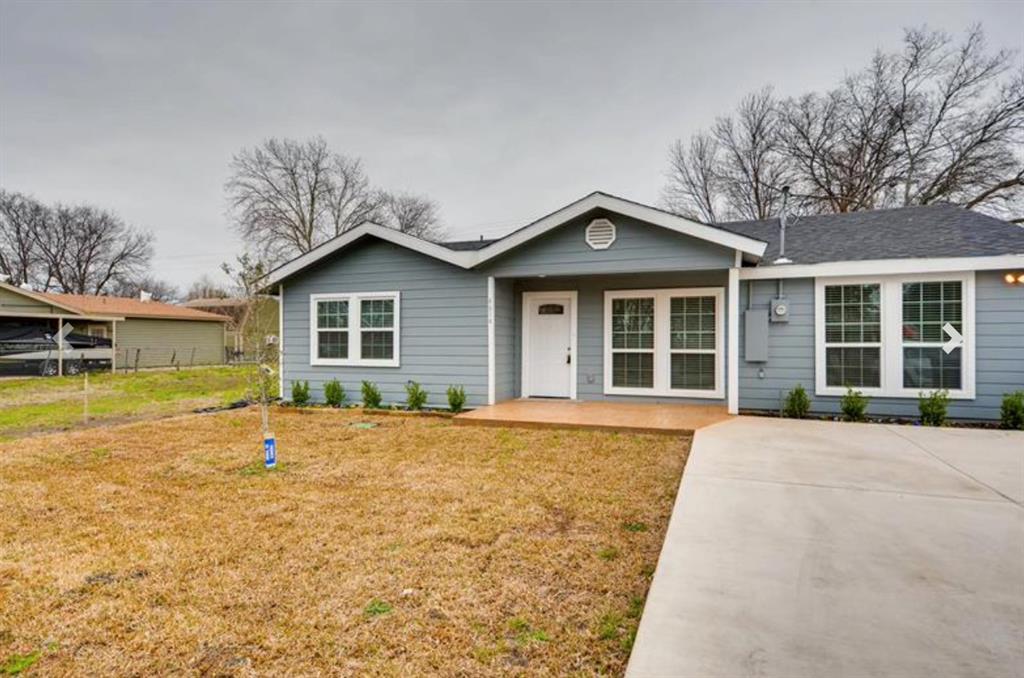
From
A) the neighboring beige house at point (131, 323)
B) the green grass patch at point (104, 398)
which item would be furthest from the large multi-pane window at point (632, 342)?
the neighboring beige house at point (131, 323)

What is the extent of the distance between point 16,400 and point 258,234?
53.3ft

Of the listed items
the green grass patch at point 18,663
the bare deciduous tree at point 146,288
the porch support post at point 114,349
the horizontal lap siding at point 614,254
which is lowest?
the green grass patch at point 18,663

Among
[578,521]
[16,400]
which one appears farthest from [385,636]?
[16,400]

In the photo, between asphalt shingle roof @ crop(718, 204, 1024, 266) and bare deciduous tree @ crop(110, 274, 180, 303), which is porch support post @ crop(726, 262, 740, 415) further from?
bare deciduous tree @ crop(110, 274, 180, 303)

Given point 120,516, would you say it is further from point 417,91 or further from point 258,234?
point 258,234

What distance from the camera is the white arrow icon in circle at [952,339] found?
681cm

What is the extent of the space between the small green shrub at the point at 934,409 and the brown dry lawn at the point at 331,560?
3.76 metres

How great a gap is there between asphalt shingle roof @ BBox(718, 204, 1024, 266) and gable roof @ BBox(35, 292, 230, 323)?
773 inches

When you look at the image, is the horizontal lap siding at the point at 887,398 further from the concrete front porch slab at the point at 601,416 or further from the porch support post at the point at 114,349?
the porch support post at the point at 114,349

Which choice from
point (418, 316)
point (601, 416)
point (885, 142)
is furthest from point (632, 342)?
point (885, 142)

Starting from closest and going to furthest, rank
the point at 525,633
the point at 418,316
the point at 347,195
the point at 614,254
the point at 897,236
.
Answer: the point at 525,633 < the point at 614,254 < the point at 897,236 < the point at 418,316 < the point at 347,195

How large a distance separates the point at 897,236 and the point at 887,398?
103 inches

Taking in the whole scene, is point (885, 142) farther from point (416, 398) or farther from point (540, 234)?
point (416, 398)

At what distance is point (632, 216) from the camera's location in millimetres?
7402
